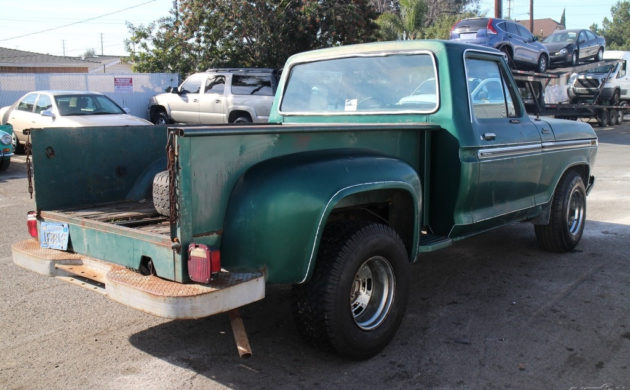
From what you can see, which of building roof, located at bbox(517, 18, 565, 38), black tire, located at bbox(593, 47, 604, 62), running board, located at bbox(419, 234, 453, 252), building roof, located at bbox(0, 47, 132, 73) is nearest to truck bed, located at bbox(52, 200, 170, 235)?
running board, located at bbox(419, 234, 453, 252)

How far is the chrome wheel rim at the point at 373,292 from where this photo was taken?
3.61 m

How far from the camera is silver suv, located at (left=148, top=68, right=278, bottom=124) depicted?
15230 millimetres

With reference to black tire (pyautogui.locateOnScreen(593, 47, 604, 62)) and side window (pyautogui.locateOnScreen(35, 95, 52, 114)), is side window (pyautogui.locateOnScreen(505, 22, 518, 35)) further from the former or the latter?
side window (pyautogui.locateOnScreen(35, 95, 52, 114))

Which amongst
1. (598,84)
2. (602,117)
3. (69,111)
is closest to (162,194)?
(69,111)

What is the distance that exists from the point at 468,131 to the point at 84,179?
2744mm

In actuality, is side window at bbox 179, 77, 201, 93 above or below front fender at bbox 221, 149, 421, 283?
above

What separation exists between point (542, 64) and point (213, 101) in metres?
10.1

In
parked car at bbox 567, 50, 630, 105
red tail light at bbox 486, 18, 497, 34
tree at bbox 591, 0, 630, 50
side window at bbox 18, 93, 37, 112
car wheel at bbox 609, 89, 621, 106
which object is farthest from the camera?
tree at bbox 591, 0, 630, 50

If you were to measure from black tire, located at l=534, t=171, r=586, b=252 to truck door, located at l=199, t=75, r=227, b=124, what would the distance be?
10922mm

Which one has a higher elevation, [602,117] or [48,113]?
[48,113]

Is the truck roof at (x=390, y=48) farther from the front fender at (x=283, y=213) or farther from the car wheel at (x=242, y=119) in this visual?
the car wheel at (x=242, y=119)

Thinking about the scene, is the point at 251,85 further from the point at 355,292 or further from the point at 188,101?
the point at 355,292

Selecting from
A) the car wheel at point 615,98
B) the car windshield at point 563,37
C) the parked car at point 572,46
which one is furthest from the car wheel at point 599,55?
the car wheel at point 615,98

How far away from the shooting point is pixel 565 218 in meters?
5.80
